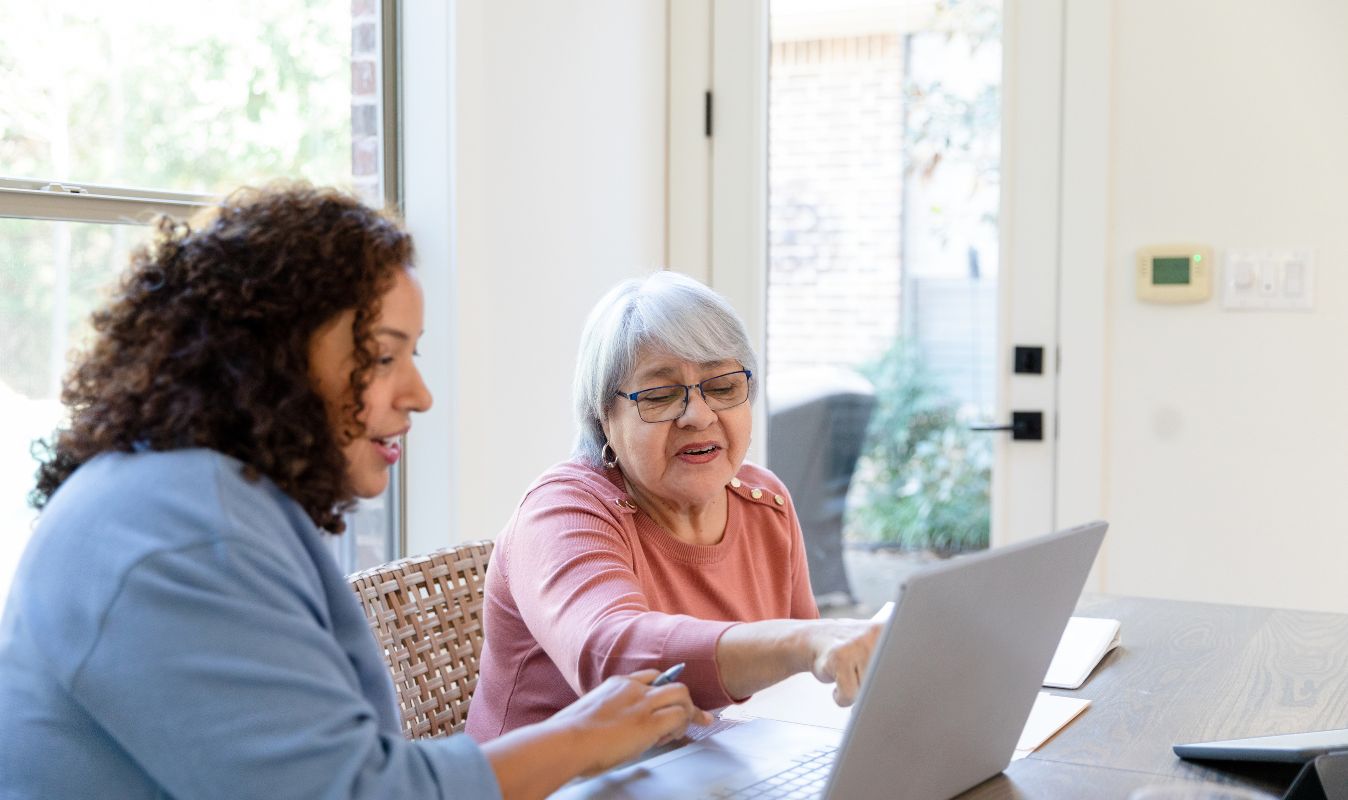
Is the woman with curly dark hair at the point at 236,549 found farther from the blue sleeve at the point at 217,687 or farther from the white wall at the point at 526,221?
the white wall at the point at 526,221

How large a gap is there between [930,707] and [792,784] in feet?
0.68

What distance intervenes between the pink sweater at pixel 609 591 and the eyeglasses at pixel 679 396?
0.11 meters

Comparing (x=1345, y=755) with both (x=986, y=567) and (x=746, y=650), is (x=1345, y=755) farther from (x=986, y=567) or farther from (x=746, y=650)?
(x=746, y=650)

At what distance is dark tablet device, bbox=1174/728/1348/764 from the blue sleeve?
Answer: 0.80 metres

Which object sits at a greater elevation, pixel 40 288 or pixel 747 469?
pixel 40 288

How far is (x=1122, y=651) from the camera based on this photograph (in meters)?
1.75

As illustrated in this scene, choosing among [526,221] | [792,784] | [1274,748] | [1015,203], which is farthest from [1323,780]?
[1015,203]

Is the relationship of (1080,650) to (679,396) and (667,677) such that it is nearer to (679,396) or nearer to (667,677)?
(679,396)

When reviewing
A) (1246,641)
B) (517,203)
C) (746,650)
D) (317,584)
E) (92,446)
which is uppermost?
(517,203)

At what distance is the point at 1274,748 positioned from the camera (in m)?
1.22

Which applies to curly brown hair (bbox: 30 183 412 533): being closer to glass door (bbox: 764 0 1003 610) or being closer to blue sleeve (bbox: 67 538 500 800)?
blue sleeve (bbox: 67 538 500 800)

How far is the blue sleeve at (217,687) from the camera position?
2.88 ft

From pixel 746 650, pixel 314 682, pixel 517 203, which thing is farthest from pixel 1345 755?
pixel 517 203

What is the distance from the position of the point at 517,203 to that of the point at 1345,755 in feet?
7.01
